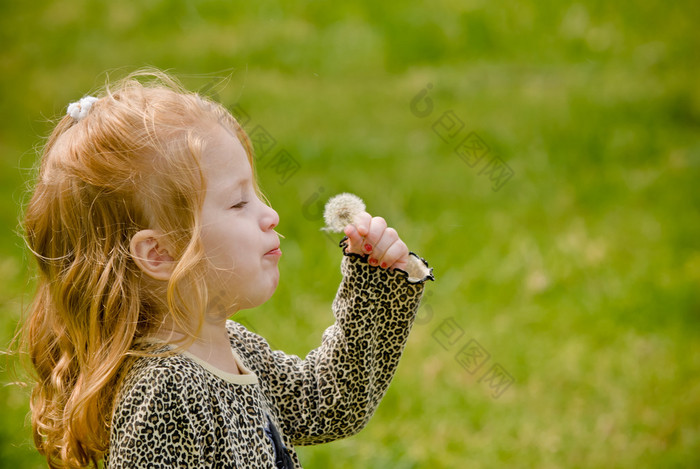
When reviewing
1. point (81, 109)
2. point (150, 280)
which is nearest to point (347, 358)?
point (150, 280)

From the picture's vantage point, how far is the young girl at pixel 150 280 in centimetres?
119

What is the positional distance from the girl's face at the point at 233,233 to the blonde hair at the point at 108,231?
0.02 m

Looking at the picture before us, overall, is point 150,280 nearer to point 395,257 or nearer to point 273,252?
point 273,252

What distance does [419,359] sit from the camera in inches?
116

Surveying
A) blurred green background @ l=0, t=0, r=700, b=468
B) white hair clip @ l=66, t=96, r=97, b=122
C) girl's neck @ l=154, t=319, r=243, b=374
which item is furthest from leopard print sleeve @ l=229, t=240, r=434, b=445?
blurred green background @ l=0, t=0, r=700, b=468

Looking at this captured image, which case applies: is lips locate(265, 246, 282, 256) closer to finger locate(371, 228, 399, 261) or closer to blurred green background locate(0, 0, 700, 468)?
finger locate(371, 228, 399, 261)

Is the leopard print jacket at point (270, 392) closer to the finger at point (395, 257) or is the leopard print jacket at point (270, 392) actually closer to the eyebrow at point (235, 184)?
the finger at point (395, 257)

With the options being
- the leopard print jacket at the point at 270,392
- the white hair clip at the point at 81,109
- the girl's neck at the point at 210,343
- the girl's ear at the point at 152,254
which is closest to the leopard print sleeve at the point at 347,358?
the leopard print jacket at the point at 270,392

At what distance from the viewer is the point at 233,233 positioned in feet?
4.12

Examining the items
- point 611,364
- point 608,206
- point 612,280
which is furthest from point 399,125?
point 611,364

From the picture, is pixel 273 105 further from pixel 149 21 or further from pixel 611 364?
pixel 611 364

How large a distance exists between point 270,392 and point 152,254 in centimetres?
34

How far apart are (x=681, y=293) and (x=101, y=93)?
8.21 ft

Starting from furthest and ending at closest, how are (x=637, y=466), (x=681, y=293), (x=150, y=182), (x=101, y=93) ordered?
(x=681, y=293) < (x=637, y=466) < (x=101, y=93) < (x=150, y=182)
